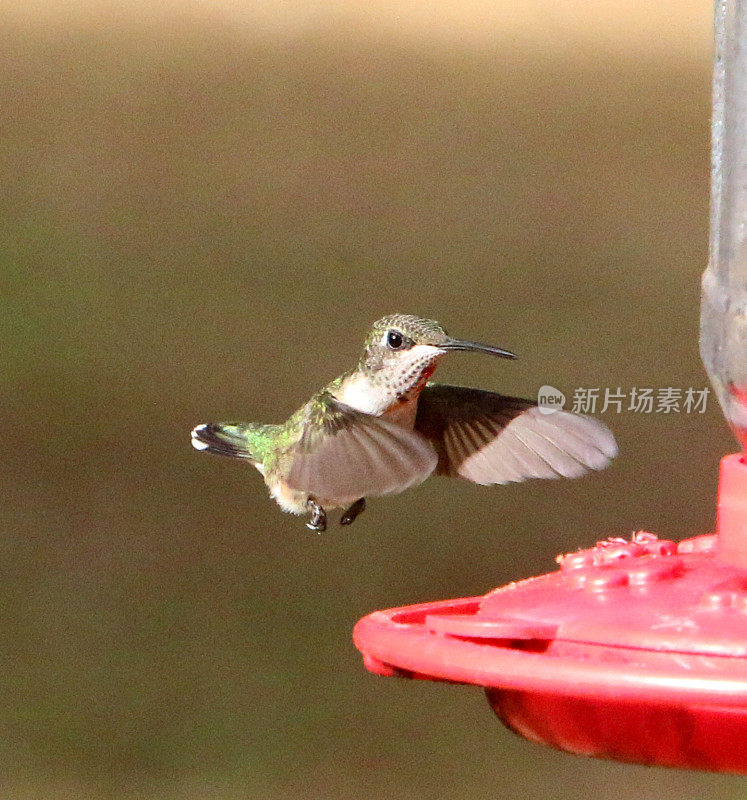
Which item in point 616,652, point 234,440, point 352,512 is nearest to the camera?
point 616,652

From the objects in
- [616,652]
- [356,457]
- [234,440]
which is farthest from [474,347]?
[616,652]

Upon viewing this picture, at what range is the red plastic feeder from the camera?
1468 mm

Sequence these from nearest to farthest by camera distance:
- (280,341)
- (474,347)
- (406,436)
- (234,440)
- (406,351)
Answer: (406,436) < (474,347) < (406,351) < (234,440) < (280,341)

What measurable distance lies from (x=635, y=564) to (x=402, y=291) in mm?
5042

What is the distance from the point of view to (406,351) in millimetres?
2525

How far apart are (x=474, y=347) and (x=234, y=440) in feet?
2.56

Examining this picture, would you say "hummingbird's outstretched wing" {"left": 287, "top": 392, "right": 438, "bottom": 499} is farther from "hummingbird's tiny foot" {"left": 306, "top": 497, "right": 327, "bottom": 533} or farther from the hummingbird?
"hummingbird's tiny foot" {"left": 306, "top": 497, "right": 327, "bottom": 533}

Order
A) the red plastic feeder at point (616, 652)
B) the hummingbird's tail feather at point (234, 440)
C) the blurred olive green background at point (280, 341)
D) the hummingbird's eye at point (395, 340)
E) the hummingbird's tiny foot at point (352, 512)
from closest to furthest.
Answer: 1. the red plastic feeder at point (616, 652)
2. the hummingbird's eye at point (395, 340)
3. the hummingbird's tiny foot at point (352, 512)
4. the hummingbird's tail feather at point (234, 440)
5. the blurred olive green background at point (280, 341)

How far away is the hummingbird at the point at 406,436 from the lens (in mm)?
2311

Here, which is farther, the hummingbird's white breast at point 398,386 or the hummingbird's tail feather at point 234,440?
the hummingbird's tail feather at point 234,440

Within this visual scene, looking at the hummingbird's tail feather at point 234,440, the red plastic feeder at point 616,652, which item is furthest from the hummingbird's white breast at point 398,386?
the red plastic feeder at point 616,652

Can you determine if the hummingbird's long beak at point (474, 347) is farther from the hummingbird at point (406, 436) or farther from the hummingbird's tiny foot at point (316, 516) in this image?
the hummingbird's tiny foot at point (316, 516)

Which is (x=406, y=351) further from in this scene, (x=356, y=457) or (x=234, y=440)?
(x=234, y=440)

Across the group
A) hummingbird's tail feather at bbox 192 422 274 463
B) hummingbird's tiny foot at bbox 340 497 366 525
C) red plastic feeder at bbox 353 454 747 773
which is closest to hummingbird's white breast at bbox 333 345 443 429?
hummingbird's tiny foot at bbox 340 497 366 525
